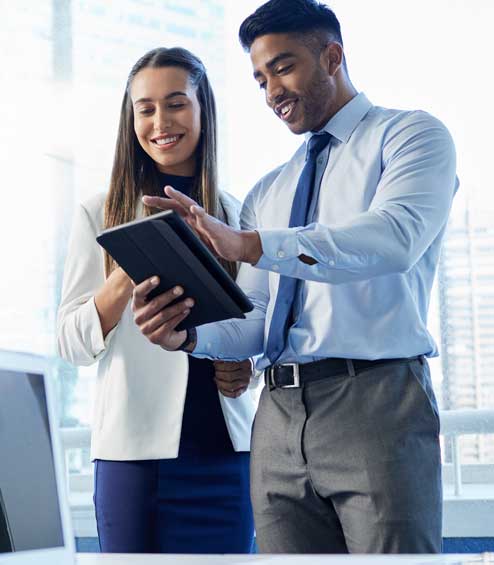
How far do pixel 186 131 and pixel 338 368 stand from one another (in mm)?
609

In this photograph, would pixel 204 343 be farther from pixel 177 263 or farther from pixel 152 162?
pixel 152 162

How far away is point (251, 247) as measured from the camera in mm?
1273

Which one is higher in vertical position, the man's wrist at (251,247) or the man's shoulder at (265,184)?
the man's shoulder at (265,184)

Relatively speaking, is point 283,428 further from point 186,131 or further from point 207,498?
point 186,131

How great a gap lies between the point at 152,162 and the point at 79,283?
0.29 metres

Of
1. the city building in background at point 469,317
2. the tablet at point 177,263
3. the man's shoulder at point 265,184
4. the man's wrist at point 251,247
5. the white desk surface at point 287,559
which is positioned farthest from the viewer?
the city building in background at point 469,317

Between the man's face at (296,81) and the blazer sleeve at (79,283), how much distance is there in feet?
1.42

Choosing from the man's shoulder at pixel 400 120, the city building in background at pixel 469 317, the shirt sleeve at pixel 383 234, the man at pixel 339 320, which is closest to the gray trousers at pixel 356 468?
the man at pixel 339 320

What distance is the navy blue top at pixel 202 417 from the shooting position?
4.99ft

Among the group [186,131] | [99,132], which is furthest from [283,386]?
[99,132]

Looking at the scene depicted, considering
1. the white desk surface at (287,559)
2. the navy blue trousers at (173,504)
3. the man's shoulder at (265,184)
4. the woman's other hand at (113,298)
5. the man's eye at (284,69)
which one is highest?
the man's eye at (284,69)

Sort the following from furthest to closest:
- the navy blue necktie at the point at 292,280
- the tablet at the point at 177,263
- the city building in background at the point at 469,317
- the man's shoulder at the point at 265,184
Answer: the city building in background at the point at 469,317 < the man's shoulder at the point at 265,184 < the navy blue necktie at the point at 292,280 < the tablet at the point at 177,263

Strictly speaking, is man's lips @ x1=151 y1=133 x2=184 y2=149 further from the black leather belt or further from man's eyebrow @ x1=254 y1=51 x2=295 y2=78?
the black leather belt

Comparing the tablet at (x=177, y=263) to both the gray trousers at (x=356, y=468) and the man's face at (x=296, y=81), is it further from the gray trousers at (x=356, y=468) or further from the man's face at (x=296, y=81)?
the man's face at (x=296, y=81)
